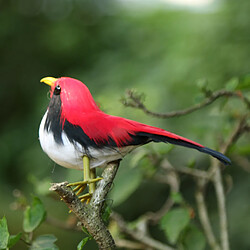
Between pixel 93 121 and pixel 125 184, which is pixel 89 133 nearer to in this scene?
pixel 93 121

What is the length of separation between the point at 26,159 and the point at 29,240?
3.83 ft

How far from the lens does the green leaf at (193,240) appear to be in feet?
3.06

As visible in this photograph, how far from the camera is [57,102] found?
638 mm

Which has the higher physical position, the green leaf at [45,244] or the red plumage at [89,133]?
the red plumage at [89,133]

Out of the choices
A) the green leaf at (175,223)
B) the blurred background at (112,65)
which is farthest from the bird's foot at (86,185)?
the blurred background at (112,65)

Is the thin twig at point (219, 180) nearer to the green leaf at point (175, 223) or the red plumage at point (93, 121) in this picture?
the green leaf at point (175, 223)

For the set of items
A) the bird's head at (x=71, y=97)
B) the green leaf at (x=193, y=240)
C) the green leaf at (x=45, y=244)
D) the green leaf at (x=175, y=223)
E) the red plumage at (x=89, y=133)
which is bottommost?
the green leaf at (x=45, y=244)

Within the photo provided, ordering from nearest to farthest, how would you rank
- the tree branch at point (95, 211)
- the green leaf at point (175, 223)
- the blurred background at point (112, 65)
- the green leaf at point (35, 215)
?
the tree branch at point (95, 211)
the green leaf at point (35, 215)
the green leaf at point (175, 223)
the blurred background at point (112, 65)

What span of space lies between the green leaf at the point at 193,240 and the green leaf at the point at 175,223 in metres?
0.06

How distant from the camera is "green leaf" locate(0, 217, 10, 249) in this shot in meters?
0.59

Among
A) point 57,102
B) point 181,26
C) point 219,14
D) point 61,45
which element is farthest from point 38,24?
point 57,102

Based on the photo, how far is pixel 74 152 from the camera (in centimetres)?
60

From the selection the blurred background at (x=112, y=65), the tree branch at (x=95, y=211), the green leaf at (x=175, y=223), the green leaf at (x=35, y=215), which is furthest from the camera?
the blurred background at (x=112, y=65)

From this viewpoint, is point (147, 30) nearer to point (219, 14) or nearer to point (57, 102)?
point (219, 14)
